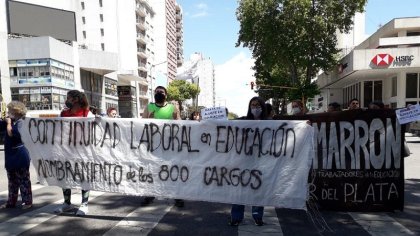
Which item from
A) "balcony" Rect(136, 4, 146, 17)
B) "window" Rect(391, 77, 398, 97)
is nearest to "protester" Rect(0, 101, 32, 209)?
"window" Rect(391, 77, 398, 97)

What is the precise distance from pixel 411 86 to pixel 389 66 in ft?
14.1

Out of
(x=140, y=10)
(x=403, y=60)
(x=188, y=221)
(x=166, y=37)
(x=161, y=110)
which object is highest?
(x=166, y=37)

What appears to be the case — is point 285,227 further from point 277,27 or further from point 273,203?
point 277,27

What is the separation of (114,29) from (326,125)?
219 feet

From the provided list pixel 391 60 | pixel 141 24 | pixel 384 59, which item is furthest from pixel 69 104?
pixel 141 24

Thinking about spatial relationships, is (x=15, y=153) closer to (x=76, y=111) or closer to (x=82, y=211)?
(x=76, y=111)

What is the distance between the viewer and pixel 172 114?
6.39 metres

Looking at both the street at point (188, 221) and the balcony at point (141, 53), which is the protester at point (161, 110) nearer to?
the street at point (188, 221)

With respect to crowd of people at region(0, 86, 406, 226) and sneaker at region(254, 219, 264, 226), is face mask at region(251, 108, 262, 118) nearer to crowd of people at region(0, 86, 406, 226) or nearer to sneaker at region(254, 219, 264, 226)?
crowd of people at region(0, 86, 406, 226)

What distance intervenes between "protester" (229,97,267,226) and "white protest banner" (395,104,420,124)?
198cm

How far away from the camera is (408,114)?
18.0ft

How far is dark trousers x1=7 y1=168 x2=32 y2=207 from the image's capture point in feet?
20.0

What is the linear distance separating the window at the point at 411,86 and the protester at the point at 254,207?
113ft

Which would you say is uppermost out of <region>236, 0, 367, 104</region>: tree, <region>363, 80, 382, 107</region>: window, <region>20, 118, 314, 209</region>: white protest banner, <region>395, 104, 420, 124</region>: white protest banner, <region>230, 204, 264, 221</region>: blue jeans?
<region>236, 0, 367, 104</region>: tree
